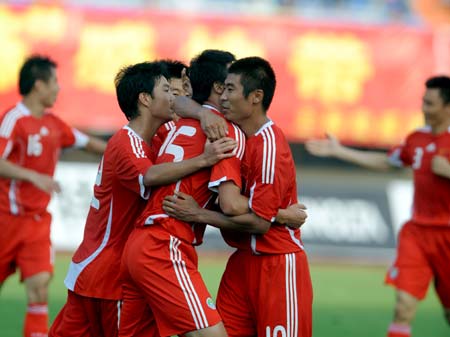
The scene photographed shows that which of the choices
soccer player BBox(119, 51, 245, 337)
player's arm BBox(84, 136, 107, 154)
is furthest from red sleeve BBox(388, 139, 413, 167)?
soccer player BBox(119, 51, 245, 337)

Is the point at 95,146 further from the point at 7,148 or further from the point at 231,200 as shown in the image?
the point at 231,200

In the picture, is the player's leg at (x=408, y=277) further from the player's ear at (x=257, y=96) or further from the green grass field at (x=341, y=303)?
the player's ear at (x=257, y=96)

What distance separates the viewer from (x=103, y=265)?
6152mm

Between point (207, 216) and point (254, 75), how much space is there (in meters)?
0.89

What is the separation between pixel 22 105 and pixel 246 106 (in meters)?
3.45

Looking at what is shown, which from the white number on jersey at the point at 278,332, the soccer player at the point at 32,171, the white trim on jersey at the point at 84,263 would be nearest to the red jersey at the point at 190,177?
the white trim on jersey at the point at 84,263

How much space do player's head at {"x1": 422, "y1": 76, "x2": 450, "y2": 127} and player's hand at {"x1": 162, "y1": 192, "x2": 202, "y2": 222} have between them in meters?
3.72

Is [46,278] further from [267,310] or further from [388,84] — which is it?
[388,84]

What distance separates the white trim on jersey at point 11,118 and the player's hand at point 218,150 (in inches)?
126

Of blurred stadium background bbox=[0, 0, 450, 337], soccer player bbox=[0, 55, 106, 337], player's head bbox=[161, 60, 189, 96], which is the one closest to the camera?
player's head bbox=[161, 60, 189, 96]

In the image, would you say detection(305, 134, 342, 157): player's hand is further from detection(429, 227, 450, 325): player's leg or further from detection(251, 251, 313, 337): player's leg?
detection(251, 251, 313, 337): player's leg

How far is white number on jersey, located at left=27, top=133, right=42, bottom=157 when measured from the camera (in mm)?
8560

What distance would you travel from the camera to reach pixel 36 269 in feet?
27.2

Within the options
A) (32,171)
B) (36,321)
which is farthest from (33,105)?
(36,321)
